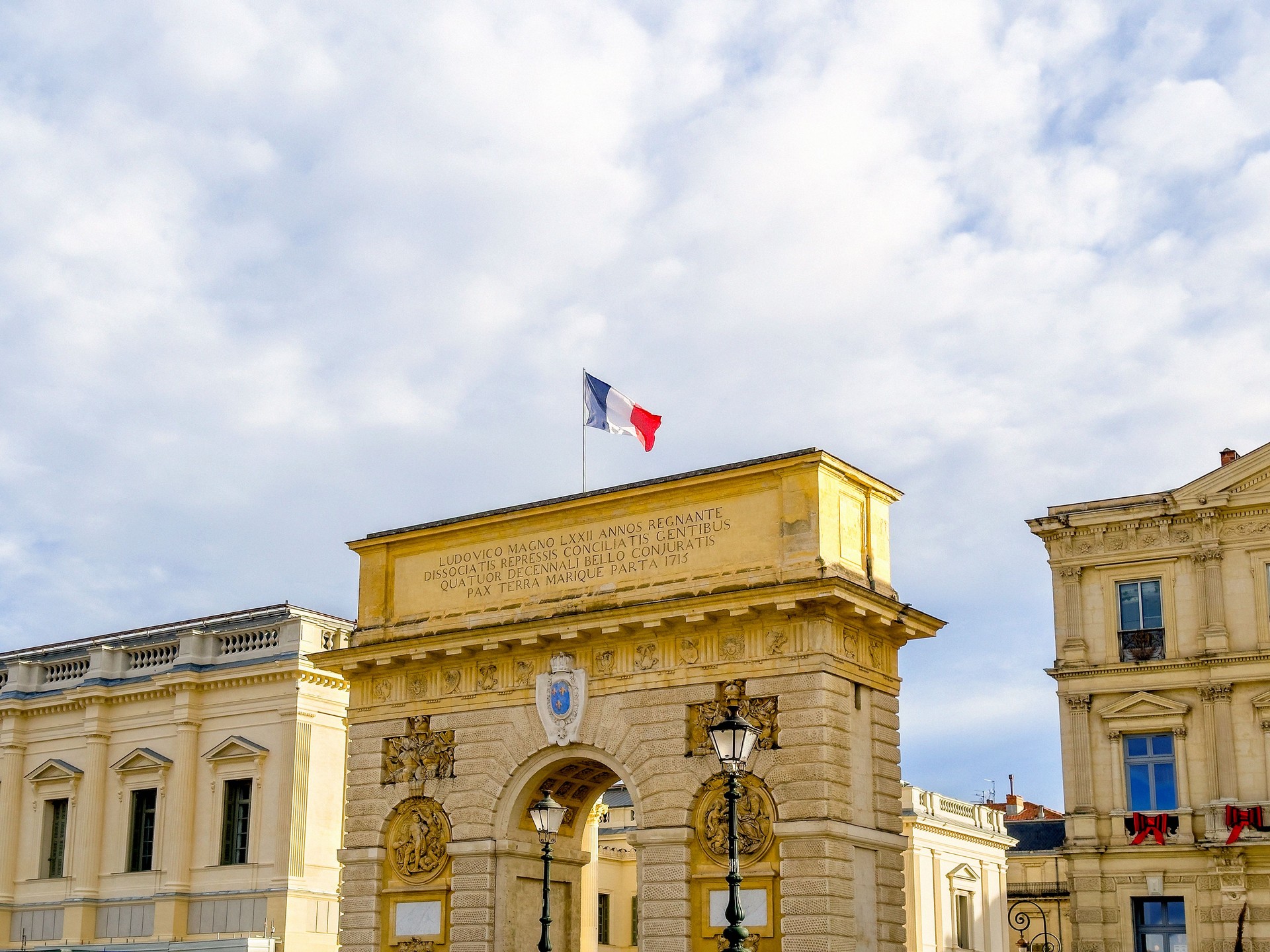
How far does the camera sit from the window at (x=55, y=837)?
43.6m

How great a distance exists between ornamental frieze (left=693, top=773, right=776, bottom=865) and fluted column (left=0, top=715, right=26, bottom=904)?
23539 mm

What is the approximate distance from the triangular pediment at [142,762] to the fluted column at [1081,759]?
72.7ft

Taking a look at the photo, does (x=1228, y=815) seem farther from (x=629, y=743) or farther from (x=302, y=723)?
(x=302, y=723)

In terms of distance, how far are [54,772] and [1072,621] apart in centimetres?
2685

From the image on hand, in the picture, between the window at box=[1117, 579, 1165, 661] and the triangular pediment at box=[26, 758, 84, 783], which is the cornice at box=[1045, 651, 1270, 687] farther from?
the triangular pediment at box=[26, 758, 84, 783]

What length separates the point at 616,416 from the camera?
34.1 meters

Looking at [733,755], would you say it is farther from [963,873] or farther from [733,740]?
[963,873]

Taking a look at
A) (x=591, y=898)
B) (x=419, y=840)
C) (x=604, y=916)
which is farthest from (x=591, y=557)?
(x=604, y=916)

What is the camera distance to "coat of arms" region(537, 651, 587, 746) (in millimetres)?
31141

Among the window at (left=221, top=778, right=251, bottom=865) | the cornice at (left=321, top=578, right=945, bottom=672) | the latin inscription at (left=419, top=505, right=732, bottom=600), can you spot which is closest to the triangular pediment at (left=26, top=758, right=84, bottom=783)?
the window at (left=221, top=778, right=251, bottom=865)

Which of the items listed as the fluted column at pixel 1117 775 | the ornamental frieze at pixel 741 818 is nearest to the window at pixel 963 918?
the fluted column at pixel 1117 775

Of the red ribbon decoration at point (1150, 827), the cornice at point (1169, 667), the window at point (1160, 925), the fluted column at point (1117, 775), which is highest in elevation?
the cornice at point (1169, 667)

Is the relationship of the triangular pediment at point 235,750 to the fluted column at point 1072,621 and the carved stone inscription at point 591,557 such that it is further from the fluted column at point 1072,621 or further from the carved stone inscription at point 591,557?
the fluted column at point 1072,621

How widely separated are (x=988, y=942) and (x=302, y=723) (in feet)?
96.8
